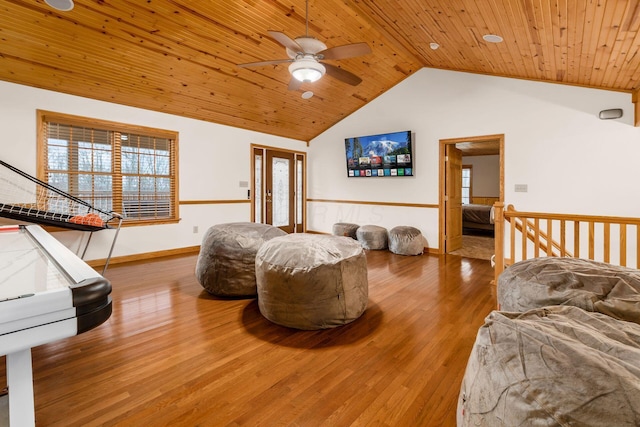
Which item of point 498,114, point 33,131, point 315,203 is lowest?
point 315,203

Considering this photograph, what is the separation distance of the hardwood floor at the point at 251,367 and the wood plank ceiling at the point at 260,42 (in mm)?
2846

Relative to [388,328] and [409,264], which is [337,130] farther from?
[388,328]

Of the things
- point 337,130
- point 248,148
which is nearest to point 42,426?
point 248,148

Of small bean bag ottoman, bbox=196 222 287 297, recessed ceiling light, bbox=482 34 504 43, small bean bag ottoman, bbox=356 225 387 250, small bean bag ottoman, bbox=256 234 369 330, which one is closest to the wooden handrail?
small bean bag ottoman, bbox=256 234 369 330

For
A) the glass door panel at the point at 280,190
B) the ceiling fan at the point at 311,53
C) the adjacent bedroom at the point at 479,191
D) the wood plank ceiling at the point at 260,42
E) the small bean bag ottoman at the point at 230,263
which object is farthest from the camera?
the adjacent bedroom at the point at 479,191

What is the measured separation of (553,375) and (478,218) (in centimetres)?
816

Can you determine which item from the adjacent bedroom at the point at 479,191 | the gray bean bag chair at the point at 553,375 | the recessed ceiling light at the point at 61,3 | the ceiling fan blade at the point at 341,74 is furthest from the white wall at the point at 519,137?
the recessed ceiling light at the point at 61,3

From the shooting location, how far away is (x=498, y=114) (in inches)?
202

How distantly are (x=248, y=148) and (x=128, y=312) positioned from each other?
4.36 meters

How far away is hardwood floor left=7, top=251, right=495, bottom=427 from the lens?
1654 mm

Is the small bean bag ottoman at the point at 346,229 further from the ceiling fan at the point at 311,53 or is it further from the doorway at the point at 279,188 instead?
the ceiling fan at the point at 311,53

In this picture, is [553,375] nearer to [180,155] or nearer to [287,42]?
[287,42]

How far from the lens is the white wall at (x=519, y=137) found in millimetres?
4301

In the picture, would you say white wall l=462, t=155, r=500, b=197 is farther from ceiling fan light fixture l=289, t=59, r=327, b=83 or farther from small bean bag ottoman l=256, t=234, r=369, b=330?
small bean bag ottoman l=256, t=234, r=369, b=330
